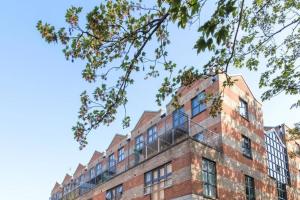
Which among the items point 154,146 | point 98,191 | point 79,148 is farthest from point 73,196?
point 79,148

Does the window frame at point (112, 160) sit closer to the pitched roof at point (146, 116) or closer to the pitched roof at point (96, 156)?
the pitched roof at point (96, 156)

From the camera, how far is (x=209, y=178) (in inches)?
857

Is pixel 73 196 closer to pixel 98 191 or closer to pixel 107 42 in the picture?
pixel 98 191

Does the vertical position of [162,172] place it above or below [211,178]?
above

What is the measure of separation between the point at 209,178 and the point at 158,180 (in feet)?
10.3

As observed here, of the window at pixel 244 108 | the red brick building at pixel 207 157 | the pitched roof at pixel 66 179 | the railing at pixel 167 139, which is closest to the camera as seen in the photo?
the red brick building at pixel 207 157

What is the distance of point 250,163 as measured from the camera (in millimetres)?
25641

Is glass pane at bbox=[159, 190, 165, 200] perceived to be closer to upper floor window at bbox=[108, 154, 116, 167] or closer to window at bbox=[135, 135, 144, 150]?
window at bbox=[135, 135, 144, 150]

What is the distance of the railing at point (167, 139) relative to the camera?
23938 millimetres

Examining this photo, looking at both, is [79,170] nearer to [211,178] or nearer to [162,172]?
[162,172]

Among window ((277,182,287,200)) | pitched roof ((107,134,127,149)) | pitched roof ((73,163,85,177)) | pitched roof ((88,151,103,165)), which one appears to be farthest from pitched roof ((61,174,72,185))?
window ((277,182,287,200))

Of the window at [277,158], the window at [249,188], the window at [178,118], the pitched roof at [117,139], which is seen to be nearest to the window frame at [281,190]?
the window at [277,158]

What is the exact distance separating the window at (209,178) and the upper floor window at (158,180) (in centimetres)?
197

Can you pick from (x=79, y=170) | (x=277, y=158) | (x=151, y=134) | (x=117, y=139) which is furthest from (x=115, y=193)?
(x=79, y=170)
